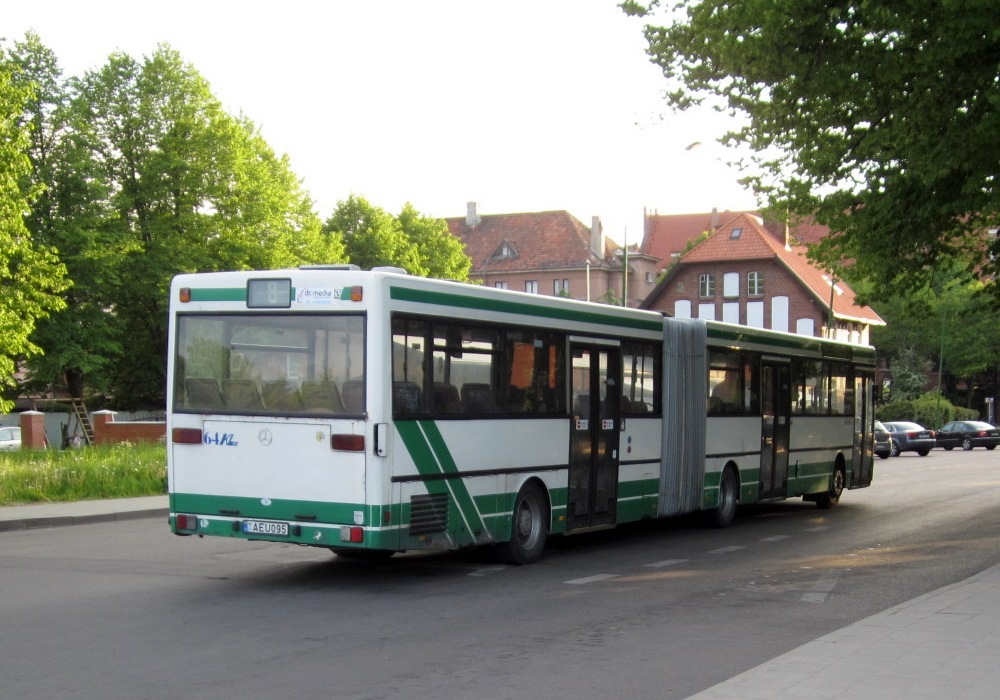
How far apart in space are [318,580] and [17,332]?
33.1m

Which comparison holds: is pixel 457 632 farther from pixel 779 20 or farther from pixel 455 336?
pixel 779 20

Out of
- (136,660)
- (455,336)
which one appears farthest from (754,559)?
(136,660)

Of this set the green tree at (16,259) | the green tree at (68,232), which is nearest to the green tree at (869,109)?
the green tree at (16,259)

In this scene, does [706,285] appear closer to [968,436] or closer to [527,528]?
[968,436]

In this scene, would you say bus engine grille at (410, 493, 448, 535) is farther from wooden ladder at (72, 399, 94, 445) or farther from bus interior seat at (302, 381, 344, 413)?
wooden ladder at (72, 399, 94, 445)

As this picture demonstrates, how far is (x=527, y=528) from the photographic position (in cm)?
1409

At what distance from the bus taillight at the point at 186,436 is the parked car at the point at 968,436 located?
194ft

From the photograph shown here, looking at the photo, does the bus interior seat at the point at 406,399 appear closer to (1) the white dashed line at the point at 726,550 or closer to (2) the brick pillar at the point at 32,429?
(1) the white dashed line at the point at 726,550

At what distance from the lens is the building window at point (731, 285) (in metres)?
88.8

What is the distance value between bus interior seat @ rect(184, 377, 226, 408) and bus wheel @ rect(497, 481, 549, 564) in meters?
3.46

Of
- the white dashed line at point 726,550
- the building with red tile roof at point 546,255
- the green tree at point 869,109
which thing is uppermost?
the building with red tile roof at point 546,255

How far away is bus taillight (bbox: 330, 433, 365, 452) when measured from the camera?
453 inches

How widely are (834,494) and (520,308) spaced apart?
11.9 meters

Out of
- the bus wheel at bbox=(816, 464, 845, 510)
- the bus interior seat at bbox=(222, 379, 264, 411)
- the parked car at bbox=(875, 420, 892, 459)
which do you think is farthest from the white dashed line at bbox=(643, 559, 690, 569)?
the parked car at bbox=(875, 420, 892, 459)
